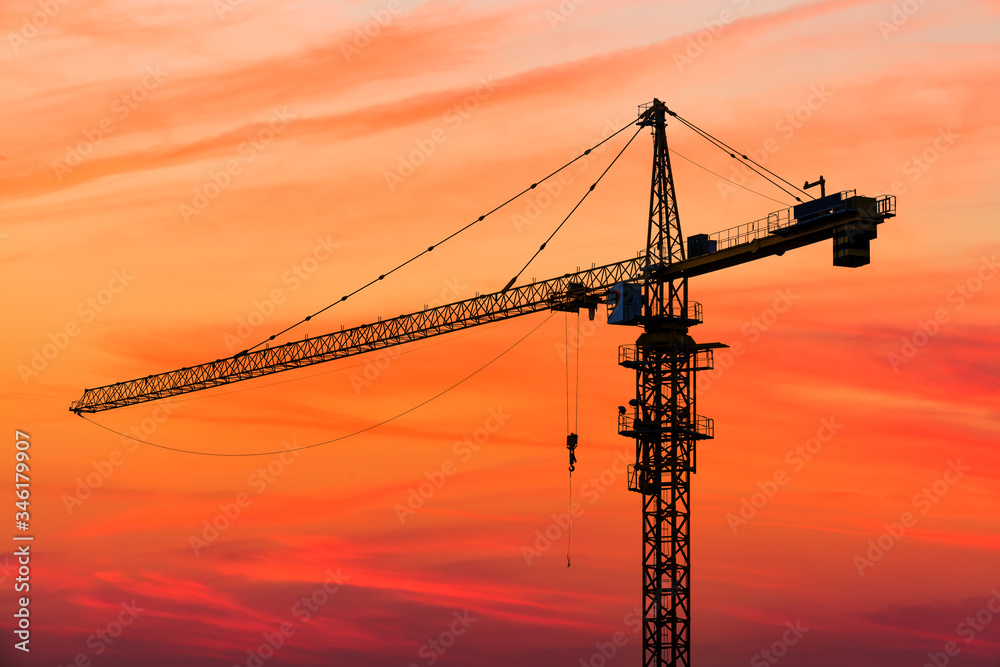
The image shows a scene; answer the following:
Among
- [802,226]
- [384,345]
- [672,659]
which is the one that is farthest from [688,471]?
[384,345]

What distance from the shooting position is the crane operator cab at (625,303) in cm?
10388

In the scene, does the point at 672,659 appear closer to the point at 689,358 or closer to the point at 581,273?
the point at 689,358

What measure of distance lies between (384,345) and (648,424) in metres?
29.6

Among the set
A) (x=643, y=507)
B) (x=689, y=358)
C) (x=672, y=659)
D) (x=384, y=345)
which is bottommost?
(x=672, y=659)

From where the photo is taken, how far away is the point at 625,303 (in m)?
105

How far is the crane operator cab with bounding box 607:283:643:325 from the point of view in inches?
4090

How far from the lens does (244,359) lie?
134000 millimetres

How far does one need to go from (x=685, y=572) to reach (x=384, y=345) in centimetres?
3537

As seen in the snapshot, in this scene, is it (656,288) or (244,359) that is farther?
(244,359)

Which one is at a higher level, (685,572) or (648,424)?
(648,424)

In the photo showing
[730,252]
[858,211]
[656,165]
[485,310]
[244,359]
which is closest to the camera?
[858,211]

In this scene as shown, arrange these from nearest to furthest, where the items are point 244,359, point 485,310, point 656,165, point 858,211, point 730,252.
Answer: point 858,211 < point 730,252 < point 656,165 < point 485,310 < point 244,359

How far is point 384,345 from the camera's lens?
4818 inches

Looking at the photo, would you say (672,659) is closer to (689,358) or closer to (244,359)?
(689,358)
